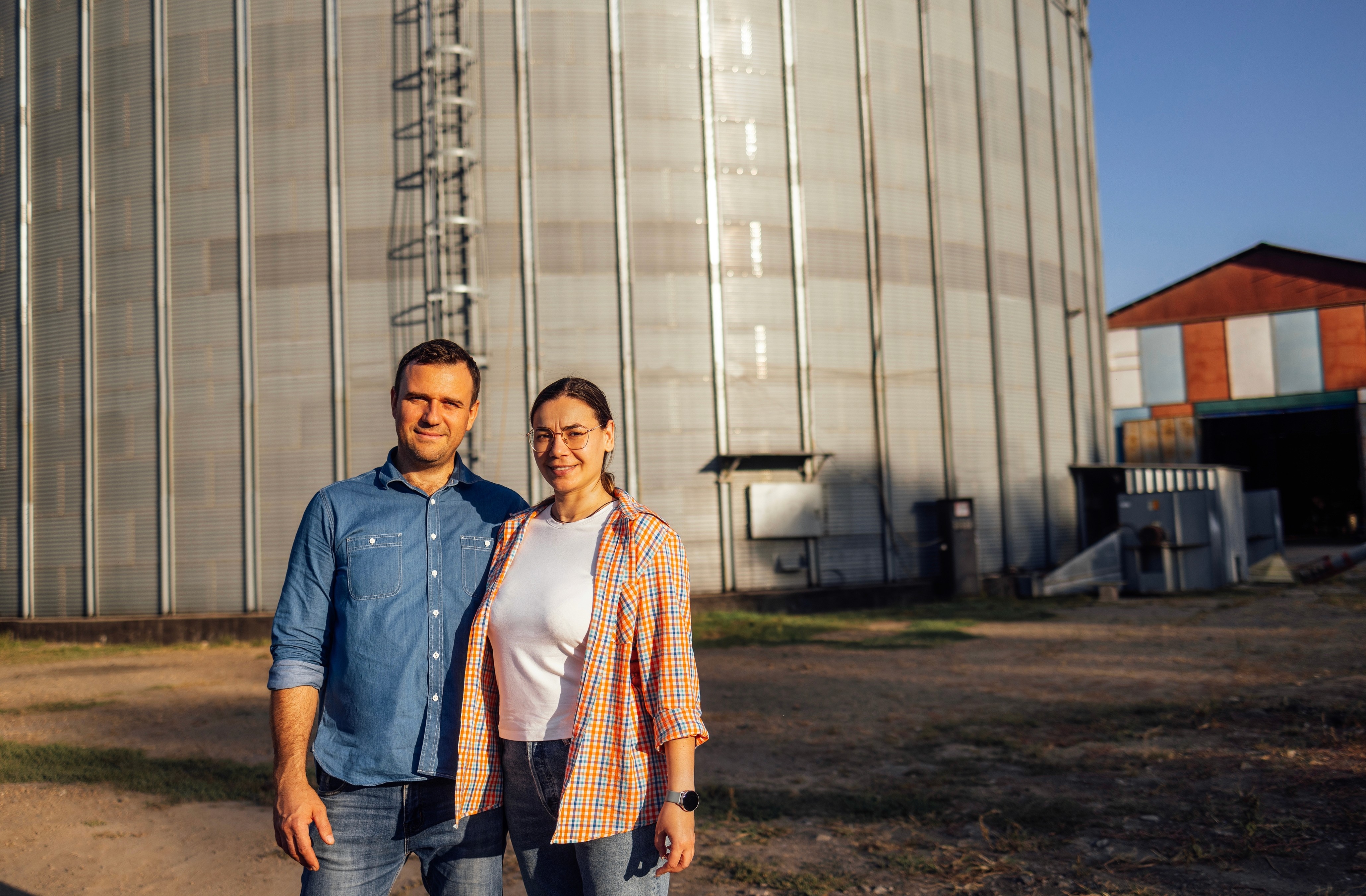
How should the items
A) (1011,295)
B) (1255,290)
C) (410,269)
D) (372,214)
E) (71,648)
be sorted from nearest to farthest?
(71,648), (410,269), (372,214), (1011,295), (1255,290)

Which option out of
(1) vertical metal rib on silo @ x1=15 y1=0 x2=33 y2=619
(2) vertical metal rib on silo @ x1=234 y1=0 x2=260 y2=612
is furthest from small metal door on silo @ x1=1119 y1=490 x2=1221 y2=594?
(1) vertical metal rib on silo @ x1=15 y1=0 x2=33 y2=619

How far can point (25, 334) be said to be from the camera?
18188 millimetres

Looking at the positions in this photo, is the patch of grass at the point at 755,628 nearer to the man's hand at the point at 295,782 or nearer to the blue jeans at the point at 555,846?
the blue jeans at the point at 555,846

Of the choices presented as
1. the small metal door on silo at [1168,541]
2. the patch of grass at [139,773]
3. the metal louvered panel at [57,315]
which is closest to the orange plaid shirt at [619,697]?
the patch of grass at [139,773]

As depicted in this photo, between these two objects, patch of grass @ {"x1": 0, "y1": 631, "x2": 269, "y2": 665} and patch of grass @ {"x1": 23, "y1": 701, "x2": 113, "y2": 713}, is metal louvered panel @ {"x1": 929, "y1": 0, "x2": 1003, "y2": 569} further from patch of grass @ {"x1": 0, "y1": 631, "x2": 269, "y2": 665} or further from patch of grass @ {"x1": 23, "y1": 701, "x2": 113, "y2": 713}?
patch of grass @ {"x1": 23, "y1": 701, "x2": 113, "y2": 713}

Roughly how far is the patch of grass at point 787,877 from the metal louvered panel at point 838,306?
13.4m

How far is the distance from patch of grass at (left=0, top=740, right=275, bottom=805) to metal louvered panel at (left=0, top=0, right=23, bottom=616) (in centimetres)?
1192

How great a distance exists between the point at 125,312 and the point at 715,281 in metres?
10.3

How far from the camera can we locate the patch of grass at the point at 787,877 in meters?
4.77

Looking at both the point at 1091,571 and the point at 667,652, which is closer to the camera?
the point at 667,652

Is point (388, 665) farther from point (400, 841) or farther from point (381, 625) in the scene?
point (400, 841)

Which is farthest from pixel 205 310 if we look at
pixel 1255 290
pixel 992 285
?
pixel 1255 290

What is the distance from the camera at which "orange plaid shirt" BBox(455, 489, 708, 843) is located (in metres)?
2.55

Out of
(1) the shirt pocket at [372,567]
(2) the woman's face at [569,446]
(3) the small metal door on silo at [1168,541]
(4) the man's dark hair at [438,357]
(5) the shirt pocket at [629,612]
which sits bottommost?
(3) the small metal door on silo at [1168,541]
